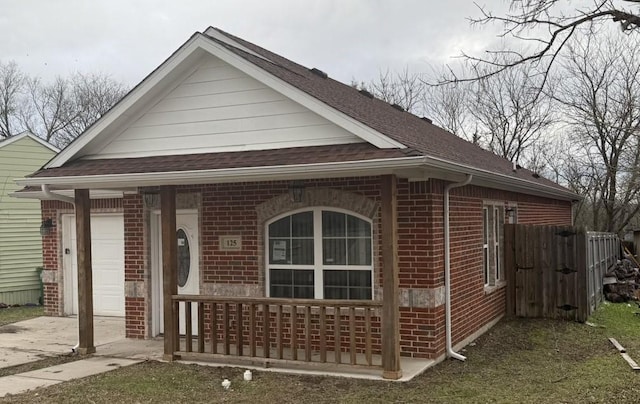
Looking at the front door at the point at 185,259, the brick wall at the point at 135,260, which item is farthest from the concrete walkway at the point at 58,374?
the front door at the point at 185,259

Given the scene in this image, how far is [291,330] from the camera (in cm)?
825

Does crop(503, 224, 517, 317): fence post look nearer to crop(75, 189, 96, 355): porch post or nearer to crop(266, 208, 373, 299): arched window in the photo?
crop(266, 208, 373, 299): arched window

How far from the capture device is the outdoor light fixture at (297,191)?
9.06 metres

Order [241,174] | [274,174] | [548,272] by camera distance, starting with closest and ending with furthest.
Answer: [274,174]
[241,174]
[548,272]

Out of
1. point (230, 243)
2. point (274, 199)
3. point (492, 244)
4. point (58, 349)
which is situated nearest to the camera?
point (274, 199)

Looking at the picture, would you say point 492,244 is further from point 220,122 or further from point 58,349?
point 58,349

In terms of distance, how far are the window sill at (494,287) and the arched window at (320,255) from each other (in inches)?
122

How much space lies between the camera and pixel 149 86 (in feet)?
29.7

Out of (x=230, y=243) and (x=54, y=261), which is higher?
(x=230, y=243)

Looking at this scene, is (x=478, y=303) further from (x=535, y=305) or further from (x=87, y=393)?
(x=87, y=393)

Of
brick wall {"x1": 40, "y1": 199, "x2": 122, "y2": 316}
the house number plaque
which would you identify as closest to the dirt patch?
brick wall {"x1": 40, "y1": 199, "x2": 122, "y2": 316}

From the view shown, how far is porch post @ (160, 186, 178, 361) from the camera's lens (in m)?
8.62

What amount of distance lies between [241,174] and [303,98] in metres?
1.39

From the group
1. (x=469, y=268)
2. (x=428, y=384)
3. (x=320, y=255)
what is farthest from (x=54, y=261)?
(x=428, y=384)
